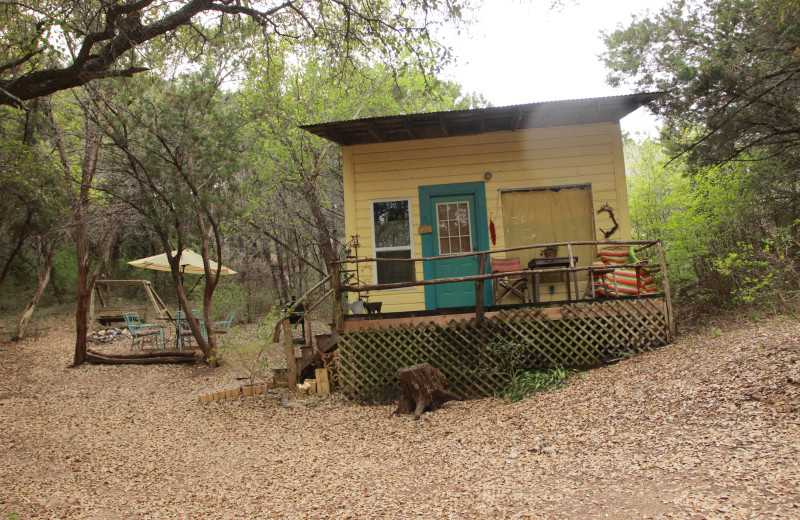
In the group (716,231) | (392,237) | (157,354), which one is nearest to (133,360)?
(157,354)

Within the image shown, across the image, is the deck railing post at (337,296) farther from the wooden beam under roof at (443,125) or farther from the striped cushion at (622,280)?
the striped cushion at (622,280)

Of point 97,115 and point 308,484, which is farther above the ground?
point 97,115

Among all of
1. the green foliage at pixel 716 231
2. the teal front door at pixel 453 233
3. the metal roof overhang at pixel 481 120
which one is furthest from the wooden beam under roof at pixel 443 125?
the green foliage at pixel 716 231

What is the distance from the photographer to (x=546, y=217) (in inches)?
347

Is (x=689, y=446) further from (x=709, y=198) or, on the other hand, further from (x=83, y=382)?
(x=83, y=382)

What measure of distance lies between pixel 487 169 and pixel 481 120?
85cm

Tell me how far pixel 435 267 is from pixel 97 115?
7121 mm

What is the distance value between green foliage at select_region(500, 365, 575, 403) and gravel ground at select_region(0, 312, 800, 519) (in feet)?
0.89

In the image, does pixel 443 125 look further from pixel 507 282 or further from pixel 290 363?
pixel 290 363

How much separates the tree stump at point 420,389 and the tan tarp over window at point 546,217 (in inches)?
107

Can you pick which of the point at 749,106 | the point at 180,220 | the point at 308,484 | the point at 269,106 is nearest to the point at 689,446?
the point at 308,484

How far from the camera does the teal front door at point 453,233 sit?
8758 millimetres

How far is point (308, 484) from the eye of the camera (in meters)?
4.73

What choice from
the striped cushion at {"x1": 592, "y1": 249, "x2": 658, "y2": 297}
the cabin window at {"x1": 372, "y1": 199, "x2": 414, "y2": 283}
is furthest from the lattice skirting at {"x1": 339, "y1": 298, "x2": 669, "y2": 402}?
the cabin window at {"x1": 372, "y1": 199, "x2": 414, "y2": 283}
